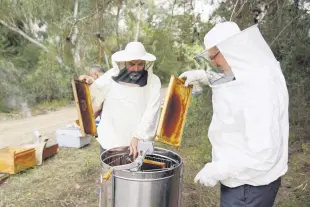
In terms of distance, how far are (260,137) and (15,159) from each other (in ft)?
10.7

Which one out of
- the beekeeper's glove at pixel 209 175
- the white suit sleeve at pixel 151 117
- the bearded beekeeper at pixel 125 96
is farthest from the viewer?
the bearded beekeeper at pixel 125 96

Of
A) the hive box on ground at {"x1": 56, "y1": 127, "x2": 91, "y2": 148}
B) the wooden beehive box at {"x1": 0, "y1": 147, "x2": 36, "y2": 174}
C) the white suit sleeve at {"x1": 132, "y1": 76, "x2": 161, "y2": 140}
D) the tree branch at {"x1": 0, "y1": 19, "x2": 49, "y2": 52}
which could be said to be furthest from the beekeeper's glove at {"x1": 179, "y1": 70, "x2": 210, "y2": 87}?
the tree branch at {"x1": 0, "y1": 19, "x2": 49, "y2": 52}

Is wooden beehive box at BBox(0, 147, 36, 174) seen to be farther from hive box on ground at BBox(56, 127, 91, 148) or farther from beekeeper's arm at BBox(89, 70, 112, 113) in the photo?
beekeeper's arm at BBox(89, 70, 112, 113)

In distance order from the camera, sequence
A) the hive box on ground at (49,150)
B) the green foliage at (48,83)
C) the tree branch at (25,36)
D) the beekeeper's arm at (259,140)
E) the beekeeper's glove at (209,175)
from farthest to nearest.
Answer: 1. the tree branch at (25,36)
2. the green foliage at (48,83)
3. the hive box on ground at (49,150)
4. the beekeeper's glove at (209,175)
5. the beekeeper's arm at (259,140)

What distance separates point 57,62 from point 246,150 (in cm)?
932

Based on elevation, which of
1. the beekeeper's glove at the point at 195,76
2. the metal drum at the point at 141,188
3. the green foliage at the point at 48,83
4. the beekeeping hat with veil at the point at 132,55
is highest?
the beekeeping hat with veil at the point at 132,55

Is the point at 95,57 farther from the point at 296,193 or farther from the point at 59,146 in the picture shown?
the point at 296,193

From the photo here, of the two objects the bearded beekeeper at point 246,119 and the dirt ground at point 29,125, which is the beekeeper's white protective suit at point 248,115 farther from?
the dirt ground at point 29,125

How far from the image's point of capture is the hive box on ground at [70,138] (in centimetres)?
491

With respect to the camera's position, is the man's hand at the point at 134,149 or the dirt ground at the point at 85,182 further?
the dirt ground at the point at 85,182

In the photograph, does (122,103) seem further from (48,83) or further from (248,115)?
(48,83)

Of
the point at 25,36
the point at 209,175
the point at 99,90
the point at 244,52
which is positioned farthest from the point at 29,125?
the point at 244,52

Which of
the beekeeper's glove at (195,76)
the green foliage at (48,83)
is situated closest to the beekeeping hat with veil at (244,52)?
the beekeeper's glove at (195,76)

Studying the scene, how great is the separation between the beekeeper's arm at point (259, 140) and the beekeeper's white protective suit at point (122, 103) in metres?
0.98
